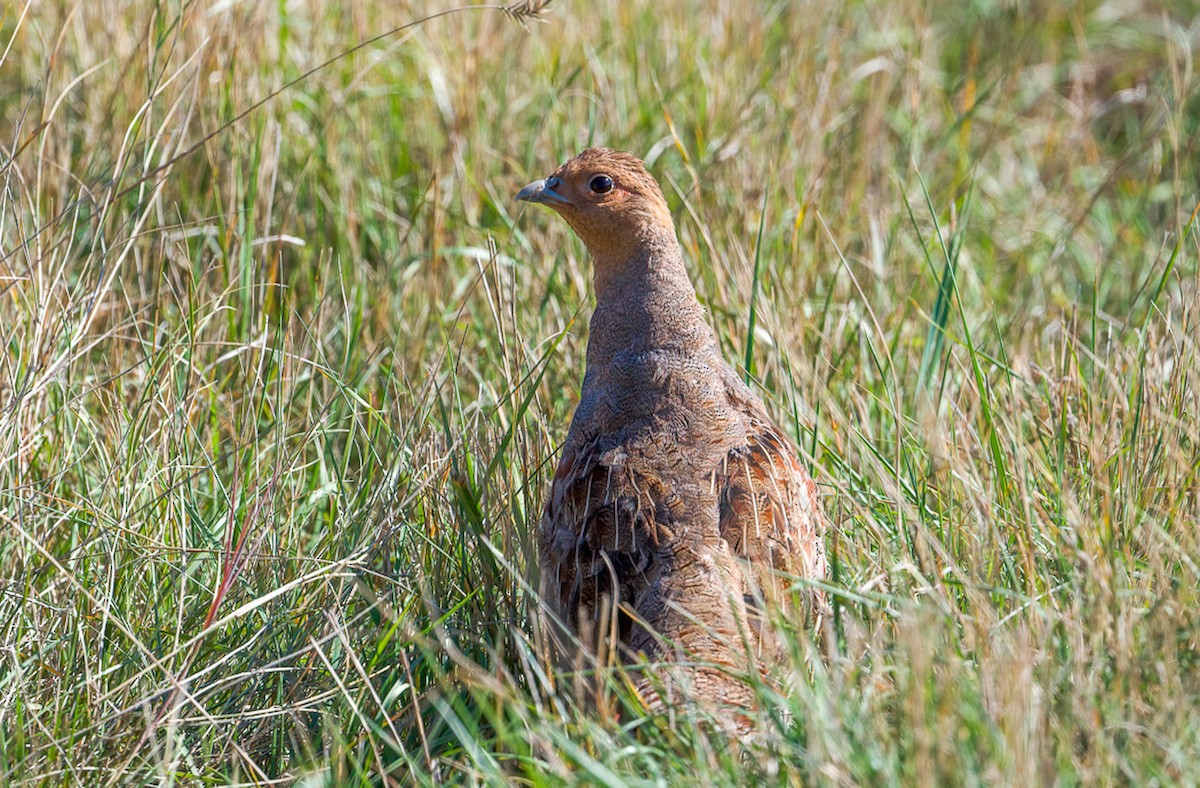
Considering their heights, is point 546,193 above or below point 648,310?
above

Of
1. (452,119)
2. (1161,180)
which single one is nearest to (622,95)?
(452,119)

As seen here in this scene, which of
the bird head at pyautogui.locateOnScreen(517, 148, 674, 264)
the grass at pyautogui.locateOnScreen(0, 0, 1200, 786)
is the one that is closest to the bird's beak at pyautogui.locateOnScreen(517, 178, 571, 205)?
the bird head at pyautogui.locateOnScreen(517, 148, 674, 264)

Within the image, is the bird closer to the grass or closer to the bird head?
the bird head

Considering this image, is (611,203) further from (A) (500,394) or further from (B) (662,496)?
(B) (662,496)

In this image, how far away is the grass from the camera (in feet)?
8.82

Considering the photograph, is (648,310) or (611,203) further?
(611,203)

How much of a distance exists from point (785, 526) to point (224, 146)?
2.80 metres

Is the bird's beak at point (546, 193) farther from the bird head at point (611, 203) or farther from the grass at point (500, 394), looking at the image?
the grass at point (500, 394)

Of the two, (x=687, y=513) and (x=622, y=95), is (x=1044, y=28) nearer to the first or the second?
(x=622, y=95)

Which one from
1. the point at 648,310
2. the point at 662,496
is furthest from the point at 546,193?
the point at 662,496

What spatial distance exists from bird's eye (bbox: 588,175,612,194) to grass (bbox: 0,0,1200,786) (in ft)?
1.08

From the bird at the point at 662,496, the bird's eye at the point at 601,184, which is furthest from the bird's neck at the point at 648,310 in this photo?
the bird's eye at the point at 601,184

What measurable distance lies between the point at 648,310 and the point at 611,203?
33 cm

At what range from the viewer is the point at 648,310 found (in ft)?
11.7
